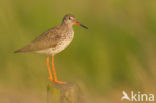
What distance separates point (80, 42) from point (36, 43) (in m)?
1.61

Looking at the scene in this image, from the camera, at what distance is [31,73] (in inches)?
273

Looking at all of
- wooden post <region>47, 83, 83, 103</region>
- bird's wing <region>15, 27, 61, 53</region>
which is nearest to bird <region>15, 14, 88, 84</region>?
bird's wing <region>15, 27, 61, 53</region>

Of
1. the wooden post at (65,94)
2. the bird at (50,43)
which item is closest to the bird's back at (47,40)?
the bird at (50,43)

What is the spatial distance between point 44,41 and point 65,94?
4.32 ft

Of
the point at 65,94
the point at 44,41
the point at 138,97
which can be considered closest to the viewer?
the point at 65,94

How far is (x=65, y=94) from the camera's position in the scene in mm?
4547

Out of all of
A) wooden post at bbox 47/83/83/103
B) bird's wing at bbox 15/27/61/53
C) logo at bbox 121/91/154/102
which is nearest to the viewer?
wooden post at bbox 47/83/83/103

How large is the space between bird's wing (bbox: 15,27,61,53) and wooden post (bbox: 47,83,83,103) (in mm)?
1041

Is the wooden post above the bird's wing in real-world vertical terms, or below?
below

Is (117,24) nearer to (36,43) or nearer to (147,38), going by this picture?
(147,38)

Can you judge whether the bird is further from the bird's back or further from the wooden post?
the wooden post

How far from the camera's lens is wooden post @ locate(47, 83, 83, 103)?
4535mm

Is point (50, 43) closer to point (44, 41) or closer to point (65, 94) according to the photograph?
point (44, 41)

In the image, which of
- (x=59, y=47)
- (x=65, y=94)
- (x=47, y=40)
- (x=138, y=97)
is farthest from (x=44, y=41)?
(x=138, y=97)
